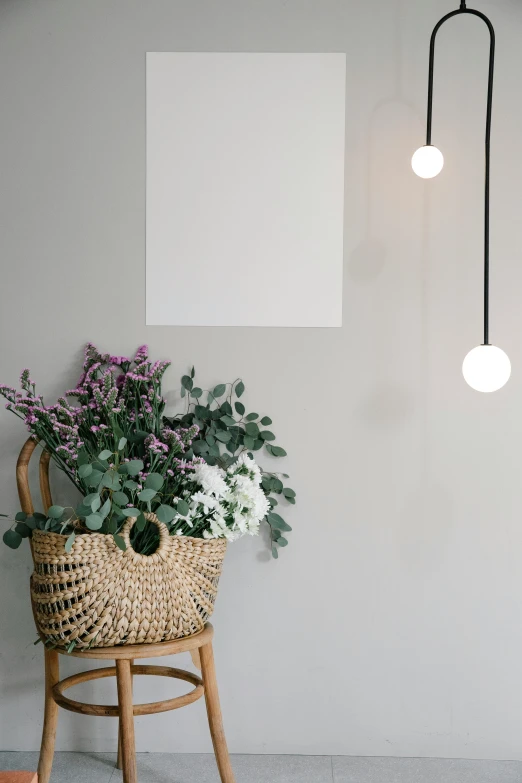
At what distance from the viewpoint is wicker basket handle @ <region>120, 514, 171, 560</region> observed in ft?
5.47

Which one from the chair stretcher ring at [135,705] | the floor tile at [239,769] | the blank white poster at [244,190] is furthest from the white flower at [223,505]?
the floor tile at [239,769]

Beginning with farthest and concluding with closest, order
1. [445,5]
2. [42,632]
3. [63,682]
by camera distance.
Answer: [445,5] → [63,682] → [42,632]

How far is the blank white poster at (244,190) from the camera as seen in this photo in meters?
2.09

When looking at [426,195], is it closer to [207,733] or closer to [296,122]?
[296,122]

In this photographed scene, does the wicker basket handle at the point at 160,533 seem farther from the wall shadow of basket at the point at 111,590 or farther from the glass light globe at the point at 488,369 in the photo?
the glass light globe at the point at 488,369

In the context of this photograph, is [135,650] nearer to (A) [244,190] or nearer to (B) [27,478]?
(B) [27,478]

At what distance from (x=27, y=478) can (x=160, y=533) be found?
0.49 meters

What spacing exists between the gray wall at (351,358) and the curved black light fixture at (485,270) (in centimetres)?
16

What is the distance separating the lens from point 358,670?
211cm

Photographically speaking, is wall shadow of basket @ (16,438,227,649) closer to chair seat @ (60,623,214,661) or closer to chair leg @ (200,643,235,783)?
chair seat @ (60,623,214,661)

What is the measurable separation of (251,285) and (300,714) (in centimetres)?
127

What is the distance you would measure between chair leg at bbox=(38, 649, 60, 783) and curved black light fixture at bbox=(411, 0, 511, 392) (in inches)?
50.9

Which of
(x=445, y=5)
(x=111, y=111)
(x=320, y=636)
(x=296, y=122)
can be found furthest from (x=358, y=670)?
(x=445, y=5)

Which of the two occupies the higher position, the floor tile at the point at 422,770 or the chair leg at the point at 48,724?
the chair leg at the point at 48,724
